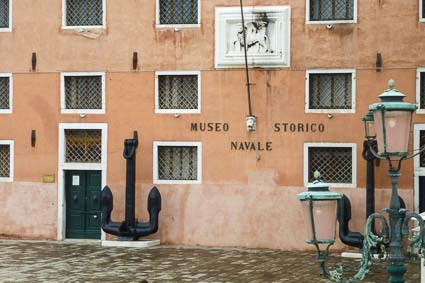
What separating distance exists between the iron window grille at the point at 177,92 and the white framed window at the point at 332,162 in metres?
2.56

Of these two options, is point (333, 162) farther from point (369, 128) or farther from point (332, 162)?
point (369, 128)

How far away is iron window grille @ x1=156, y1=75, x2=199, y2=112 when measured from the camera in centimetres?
1872

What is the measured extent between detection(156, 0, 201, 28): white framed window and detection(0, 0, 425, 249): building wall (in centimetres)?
15

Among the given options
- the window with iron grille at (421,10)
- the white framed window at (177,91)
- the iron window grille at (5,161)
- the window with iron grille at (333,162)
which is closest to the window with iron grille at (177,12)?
the white framed window at (177,91)

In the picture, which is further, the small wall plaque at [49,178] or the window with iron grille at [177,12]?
the small wall plaque at [49,178]

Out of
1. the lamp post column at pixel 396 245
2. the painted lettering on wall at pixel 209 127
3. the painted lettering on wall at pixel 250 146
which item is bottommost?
the lamp post column at pixel 396 245

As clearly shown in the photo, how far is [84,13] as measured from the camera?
1930cm

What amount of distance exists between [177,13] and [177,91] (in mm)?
1601

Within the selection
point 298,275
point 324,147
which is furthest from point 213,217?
point 298,275

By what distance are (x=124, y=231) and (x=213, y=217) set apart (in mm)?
1801

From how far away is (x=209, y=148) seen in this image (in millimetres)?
18469

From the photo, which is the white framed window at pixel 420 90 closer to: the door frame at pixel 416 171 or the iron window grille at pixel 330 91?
the door frame at pixel 416 171

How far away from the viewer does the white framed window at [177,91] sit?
18.7 meters

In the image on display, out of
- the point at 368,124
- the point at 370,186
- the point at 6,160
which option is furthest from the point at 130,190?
the point at 368,124
